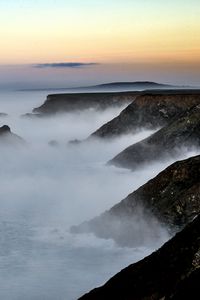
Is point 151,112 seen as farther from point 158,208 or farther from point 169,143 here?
point 158,208

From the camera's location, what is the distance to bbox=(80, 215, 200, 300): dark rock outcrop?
11.3m

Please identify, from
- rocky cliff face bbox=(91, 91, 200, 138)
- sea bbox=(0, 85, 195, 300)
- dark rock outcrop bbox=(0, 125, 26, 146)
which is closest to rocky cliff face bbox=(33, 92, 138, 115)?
sea bbox=(0, 85, 195, 300)

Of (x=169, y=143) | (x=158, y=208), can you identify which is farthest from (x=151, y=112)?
(x=158, y=208)

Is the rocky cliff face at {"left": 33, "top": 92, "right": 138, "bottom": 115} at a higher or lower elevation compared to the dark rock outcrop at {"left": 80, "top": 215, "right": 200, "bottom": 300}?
higher

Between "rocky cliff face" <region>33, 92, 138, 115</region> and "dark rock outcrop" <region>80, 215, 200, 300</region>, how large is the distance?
89.3m

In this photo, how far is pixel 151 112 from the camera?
66062 mm

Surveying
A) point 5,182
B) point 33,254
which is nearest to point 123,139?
point 5,182

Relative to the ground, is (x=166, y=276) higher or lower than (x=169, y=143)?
lower

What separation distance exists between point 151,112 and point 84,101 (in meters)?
51.7

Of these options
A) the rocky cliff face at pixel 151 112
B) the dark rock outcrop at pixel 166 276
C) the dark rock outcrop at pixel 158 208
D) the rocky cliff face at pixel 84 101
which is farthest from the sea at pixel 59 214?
the rocky cliff face at pixel 84 101

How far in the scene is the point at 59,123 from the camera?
4515 inches

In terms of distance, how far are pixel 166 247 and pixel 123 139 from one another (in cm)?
5392

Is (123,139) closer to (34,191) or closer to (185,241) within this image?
(34,191)

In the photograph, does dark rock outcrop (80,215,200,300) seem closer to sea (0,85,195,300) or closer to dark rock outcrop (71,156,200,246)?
sea (0,85,195,300)
